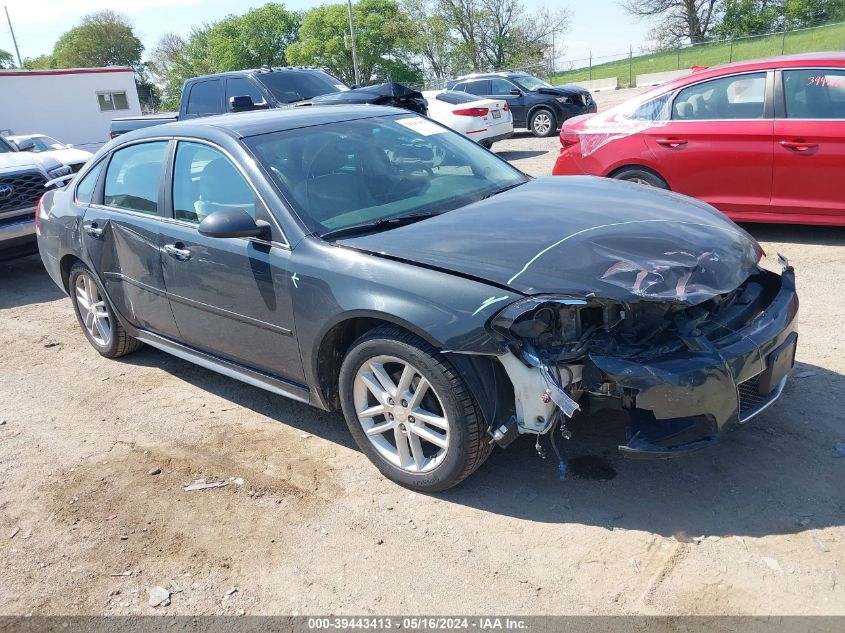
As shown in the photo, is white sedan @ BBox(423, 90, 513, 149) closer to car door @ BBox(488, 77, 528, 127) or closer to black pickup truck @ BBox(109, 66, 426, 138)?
black pickup truck @ BBox(109, 66, 426, 138)

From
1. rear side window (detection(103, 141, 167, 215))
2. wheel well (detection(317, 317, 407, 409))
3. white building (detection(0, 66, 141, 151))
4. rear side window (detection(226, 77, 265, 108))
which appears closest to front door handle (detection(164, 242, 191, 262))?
rear side window (detection(103, 141, 167, 215))

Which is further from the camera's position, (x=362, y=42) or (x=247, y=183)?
(x=362, y=42)

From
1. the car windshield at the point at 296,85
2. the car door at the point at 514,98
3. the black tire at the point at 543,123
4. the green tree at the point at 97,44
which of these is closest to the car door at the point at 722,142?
the car windshield at the point at 296,85

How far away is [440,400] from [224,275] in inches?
58.8

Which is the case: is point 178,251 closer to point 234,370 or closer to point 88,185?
point 234,370

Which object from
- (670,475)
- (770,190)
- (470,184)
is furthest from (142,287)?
(770,190)

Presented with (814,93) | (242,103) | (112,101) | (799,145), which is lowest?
(799,145)

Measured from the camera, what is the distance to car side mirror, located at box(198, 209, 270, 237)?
3.56 metres

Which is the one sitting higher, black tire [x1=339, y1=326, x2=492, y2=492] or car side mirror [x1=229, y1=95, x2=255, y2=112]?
car side mirror [x1=229, y1=95, x2=255, y2=112]

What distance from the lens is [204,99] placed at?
12.0 meters

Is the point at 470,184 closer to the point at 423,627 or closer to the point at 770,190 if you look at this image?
the point at 423,627

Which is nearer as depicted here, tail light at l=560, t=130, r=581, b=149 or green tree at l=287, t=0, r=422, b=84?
tail light at l=560, t=130, r=581, b=149

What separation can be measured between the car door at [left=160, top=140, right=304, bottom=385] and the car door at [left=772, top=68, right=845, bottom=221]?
465 cm

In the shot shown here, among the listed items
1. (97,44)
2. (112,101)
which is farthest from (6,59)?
(112,101)
